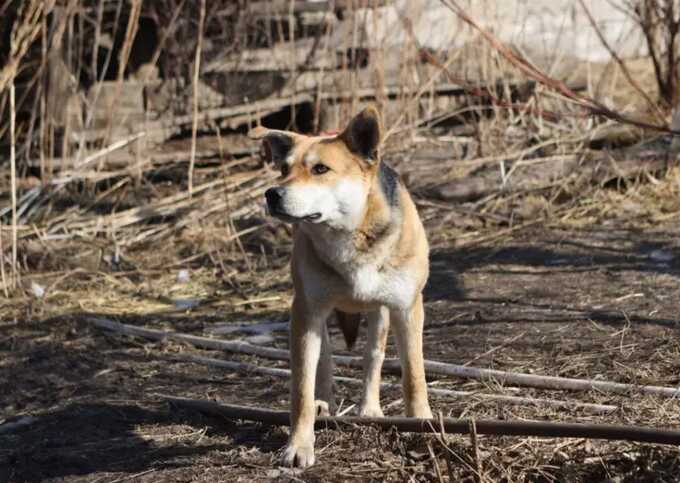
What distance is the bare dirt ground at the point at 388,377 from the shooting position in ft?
15.1

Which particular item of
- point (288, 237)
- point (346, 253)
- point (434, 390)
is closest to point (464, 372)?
point (434, 390)

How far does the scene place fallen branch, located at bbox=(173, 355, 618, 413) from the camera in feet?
16.4

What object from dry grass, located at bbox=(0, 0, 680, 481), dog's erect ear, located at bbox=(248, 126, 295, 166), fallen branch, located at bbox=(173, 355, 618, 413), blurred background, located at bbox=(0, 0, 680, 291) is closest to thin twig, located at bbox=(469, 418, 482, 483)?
dry grass, located at bbox=(0, 0, 680, 481)

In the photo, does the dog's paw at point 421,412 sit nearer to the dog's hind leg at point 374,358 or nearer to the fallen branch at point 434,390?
the dog's hind leg at point 374,358

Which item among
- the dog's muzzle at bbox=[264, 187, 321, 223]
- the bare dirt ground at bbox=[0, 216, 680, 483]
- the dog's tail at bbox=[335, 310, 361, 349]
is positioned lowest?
the bare dirt ground at bbox=[0, 216, 680, 483]

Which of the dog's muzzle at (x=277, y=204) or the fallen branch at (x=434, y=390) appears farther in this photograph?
the fallen branch at (x=434, y=390)

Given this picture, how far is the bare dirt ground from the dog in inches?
11.6

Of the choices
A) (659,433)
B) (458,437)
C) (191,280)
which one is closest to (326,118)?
(191,280)

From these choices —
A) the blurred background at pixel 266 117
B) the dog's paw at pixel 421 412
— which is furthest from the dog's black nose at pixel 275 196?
the blurred background at pixel 266 117

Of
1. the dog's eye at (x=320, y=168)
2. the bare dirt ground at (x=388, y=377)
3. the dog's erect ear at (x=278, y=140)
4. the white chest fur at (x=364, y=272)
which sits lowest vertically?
the bare dirt ground at (x=388, y=377)

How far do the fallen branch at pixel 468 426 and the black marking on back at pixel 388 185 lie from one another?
876 millimetres

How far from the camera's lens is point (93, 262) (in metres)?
8.62

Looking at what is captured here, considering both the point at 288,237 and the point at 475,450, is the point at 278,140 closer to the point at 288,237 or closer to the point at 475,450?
the point at 475,450

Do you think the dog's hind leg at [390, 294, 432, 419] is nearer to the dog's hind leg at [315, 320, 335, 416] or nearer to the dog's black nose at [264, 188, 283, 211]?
the dog's hind leg at [315, 320, 335, 416]
